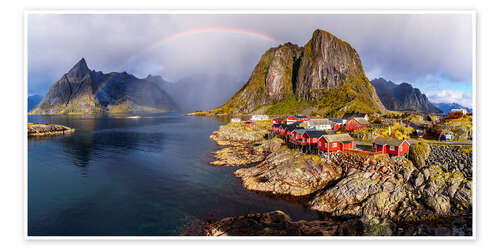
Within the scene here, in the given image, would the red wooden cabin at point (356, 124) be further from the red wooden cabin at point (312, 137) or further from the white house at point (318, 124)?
the red wooden cabin at point (312, 137)

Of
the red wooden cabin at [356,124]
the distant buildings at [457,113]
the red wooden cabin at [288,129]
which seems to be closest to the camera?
the distant buildings at [457,113]

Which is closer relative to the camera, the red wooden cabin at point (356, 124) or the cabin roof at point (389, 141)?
the cabin roof at point (389, 141)

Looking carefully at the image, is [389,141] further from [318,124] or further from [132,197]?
[132,197]

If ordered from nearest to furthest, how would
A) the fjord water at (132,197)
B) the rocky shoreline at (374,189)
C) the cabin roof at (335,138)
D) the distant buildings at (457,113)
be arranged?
the rocky shoreline at (374,189) → the fjord water at (132,197) → the cabin roof at (335,138) → the distant buildings at (457,113)

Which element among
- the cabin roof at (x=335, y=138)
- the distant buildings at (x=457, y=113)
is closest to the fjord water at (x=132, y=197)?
the cabin roof at (x=335, y=138)

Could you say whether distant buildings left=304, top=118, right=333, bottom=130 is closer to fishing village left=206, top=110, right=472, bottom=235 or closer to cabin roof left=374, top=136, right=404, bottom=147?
fishing village left=206, top=110, right=472, bottom=235

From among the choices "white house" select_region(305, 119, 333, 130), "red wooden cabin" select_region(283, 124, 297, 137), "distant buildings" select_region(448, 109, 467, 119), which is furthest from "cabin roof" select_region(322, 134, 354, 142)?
"distant buildings" select_region(448, 109, 467, 119)
